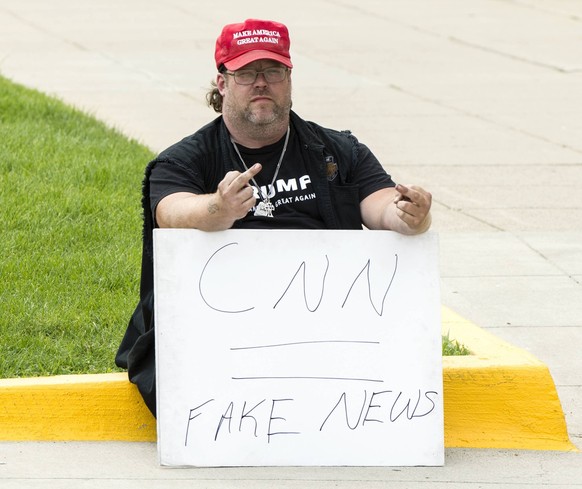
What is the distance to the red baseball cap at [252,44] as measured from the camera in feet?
14.0

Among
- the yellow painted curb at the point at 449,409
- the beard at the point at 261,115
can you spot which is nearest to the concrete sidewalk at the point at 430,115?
the yellow painted curb at the point at 449,409

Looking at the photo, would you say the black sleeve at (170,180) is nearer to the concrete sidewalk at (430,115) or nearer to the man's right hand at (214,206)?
the man's right hand at (214,206)

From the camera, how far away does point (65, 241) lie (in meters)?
6.20

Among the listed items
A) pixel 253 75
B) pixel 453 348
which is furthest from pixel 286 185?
pixel 453 348

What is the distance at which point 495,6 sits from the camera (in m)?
19.6

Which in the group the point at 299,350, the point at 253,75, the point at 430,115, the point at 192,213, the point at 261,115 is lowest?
the point at 430,115

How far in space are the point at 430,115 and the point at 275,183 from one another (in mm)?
6902

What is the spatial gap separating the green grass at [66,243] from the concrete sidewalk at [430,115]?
561 mm

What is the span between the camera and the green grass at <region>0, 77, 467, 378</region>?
4.96 m

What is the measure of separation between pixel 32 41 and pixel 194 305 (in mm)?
11296

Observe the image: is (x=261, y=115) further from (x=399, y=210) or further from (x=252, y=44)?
(x=399, y=210)

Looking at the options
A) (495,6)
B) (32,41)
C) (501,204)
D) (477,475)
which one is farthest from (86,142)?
(495,6)

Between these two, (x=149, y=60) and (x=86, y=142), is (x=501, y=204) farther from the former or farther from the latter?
(x=149, y=60)

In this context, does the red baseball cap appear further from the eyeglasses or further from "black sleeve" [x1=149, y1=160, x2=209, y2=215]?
"black sleeve" [x1=149, y1=160, x2=209, y2=215]
